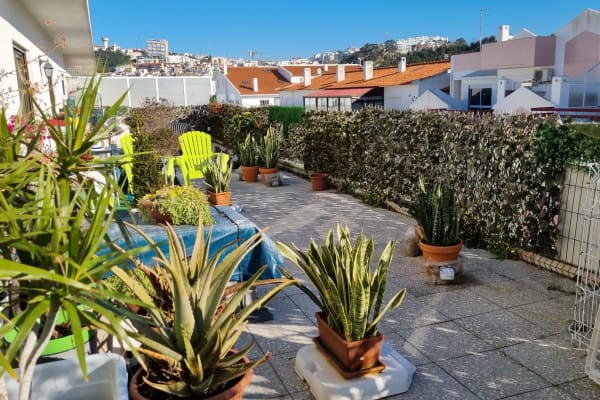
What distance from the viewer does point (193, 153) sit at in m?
8.84

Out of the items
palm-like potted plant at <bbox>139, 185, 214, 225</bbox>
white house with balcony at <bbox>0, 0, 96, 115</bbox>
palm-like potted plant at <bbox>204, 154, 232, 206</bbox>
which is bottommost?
palm-like potted plant at <bbox>204, 154, 232, 206</bbox>

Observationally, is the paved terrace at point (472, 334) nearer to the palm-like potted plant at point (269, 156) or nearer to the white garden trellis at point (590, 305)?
the white garden trellis at point (590, 305)

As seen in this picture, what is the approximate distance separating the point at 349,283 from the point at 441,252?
2160 mm

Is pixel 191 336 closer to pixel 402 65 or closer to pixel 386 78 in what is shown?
pixel 386 78

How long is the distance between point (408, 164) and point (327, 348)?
4.61 m

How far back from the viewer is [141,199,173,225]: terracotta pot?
13.2 ft

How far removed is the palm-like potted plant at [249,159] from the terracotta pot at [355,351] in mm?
8063

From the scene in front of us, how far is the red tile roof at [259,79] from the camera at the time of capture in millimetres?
48434

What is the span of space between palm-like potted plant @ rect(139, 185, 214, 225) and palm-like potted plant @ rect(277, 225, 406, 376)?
1.36 meters

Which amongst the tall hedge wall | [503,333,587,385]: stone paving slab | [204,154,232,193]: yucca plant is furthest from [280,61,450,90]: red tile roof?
[503,333,587,385]: stone paving slab

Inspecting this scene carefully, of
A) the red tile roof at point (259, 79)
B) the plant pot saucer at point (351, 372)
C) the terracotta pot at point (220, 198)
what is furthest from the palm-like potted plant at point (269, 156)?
the red tile roof at point (259, 79)

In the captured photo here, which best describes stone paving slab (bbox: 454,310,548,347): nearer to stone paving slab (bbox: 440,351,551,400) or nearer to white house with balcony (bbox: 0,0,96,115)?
stone paving slab (bbox: 440,351,551,400)

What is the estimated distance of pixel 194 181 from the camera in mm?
11094

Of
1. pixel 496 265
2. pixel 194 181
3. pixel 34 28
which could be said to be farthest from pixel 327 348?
pixel 34 28
